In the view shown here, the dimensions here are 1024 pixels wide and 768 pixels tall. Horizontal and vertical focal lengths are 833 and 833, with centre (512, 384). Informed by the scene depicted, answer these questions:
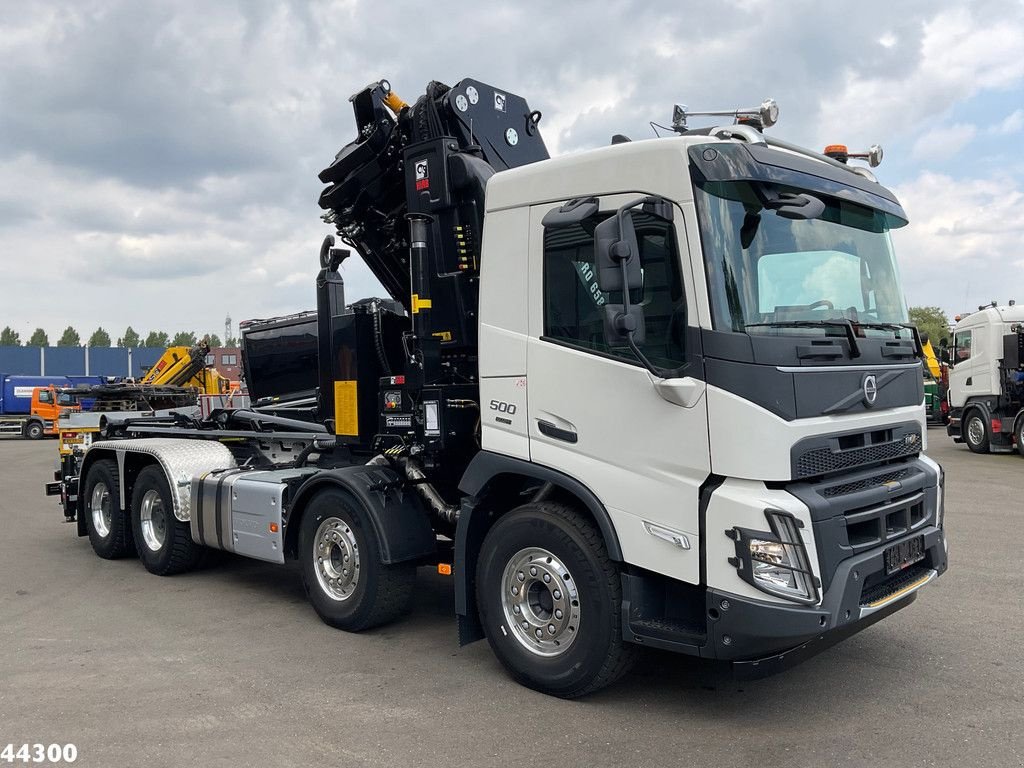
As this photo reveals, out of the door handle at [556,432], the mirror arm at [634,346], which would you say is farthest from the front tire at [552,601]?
the mirror arm at [634,346]

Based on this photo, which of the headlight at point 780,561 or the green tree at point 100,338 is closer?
the headlight at point 780,561

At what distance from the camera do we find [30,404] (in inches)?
1318

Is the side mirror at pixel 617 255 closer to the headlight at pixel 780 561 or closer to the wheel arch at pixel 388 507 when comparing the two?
the headlight at pixel 780 561

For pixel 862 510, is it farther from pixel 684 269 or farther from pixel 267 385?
pixel 267 385

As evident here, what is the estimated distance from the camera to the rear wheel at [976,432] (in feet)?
62.8

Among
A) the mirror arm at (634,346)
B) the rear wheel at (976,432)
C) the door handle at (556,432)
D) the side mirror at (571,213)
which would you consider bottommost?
the rear wheel at (976,432)

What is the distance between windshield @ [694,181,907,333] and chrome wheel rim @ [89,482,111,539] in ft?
24.5

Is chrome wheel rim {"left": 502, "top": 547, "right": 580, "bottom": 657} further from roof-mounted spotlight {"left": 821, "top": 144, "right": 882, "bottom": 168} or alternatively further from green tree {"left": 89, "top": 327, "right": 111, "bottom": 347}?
green tree {"left": 89, "top": 327, "right": 111, "bottom": 347}

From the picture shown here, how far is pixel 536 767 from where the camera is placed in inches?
155

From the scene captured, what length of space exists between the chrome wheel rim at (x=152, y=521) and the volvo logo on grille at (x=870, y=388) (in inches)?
264

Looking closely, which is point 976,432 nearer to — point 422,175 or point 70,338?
point 422,175

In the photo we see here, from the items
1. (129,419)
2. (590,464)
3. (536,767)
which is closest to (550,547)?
(590,464)

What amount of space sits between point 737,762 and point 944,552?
1.97 meters

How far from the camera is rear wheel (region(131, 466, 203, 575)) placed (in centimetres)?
804
